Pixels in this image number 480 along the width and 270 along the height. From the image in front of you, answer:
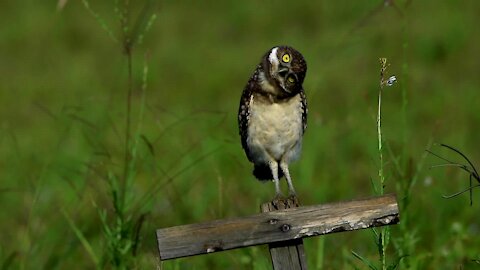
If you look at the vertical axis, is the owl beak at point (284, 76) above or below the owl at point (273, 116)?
above

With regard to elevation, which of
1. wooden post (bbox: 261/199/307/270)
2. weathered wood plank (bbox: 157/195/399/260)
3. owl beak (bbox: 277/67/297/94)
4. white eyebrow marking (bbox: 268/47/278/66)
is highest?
white eyebrow marking (bbox: 268/47/278/66)

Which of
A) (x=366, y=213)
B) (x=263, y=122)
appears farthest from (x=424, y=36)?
(x=366, y=213)

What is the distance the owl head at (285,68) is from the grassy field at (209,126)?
54 cm

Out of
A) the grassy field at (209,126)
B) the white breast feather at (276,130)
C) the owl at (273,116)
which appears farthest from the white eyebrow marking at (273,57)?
the grassy field at (209,126)

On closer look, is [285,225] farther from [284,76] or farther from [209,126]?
[209,126]

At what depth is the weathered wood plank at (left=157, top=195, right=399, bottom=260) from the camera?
3.00 metres

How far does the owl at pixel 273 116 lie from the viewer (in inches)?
147

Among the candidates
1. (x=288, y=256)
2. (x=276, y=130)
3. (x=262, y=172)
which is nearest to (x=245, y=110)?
(x=276, y=130)

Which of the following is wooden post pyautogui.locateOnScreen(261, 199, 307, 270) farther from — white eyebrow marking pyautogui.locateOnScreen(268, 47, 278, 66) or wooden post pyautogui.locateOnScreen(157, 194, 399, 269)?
white eyebrow marking pyautogui.locateOnScreen(268, 47, 278, 66)

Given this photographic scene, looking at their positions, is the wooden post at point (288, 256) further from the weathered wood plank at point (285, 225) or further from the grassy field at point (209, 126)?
the grassy field at point (209, 126)

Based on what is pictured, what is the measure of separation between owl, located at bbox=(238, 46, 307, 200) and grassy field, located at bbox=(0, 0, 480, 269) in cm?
37

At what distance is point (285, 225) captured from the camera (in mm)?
3051

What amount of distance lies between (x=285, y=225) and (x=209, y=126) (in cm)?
482

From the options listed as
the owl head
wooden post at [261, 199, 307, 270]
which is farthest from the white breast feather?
wooden post at [261, 199, 307, 270]
